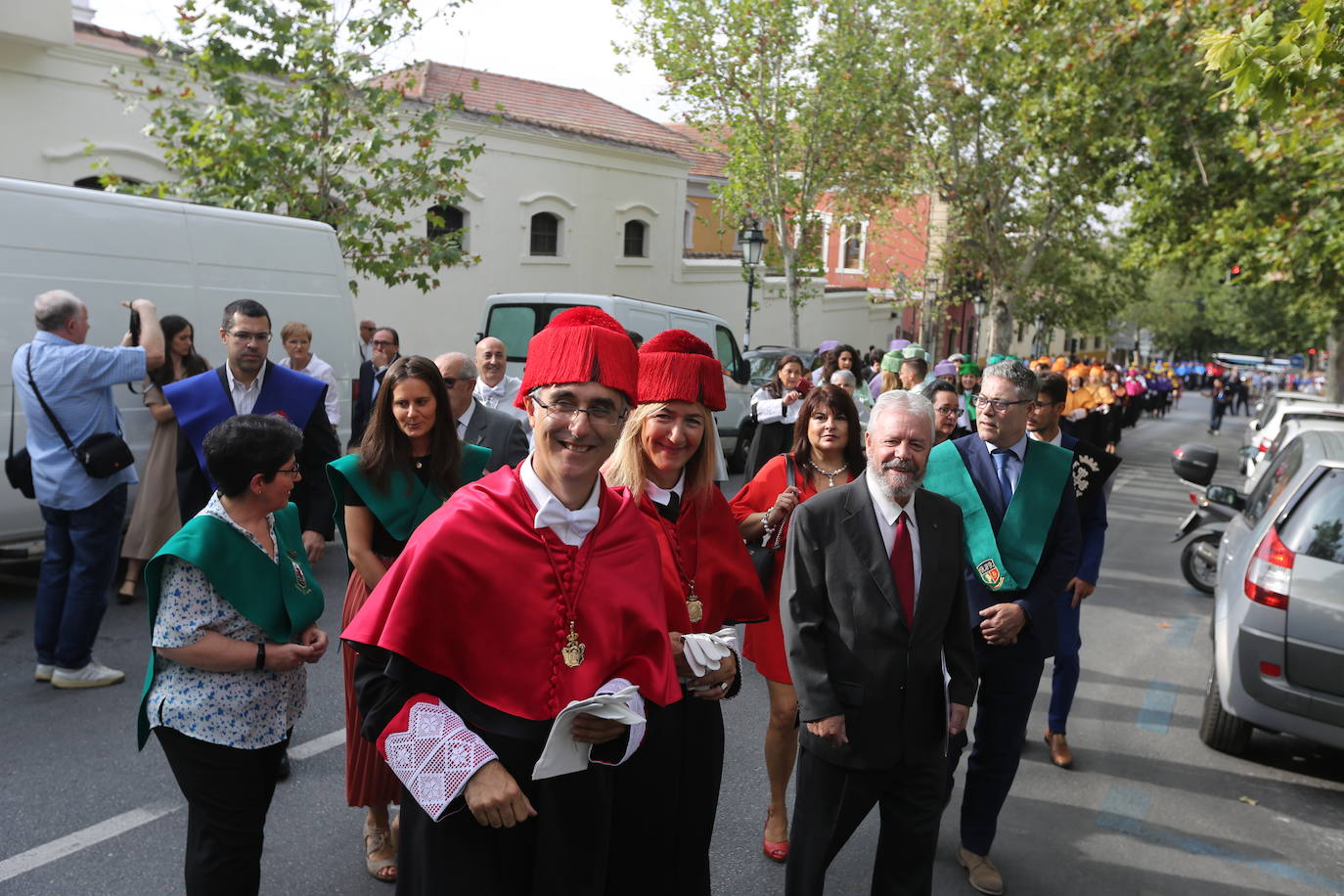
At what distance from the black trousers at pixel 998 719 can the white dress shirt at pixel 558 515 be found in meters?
2.28

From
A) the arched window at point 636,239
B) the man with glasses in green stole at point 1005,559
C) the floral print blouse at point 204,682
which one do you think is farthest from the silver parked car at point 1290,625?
the arched window at point 636,239

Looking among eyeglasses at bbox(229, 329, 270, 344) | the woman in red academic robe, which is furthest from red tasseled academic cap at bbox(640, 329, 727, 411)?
eyeglasses at bbox(229, 329, 270, 344)

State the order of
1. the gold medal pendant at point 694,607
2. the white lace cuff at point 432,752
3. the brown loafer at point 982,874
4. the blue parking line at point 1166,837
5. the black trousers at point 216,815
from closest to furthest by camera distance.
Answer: the white lace cuff at point 432,752 < the black trousers at point 216,815 < the gold medal pendant at point 694,607 < the brown loafer at point 982,874 < the blue parking line at point 1166,837

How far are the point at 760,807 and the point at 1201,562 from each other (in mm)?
6997

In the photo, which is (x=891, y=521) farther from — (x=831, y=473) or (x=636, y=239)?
(x=636, y=239)

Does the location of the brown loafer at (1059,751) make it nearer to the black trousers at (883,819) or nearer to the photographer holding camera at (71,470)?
the black trousers at (883,819)

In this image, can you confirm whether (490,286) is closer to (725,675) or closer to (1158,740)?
(1158,740)

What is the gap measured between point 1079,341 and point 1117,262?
124 feet

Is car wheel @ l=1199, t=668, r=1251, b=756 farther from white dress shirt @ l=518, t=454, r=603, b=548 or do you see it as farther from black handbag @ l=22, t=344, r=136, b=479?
black handbag @ l=22, t=344, r=136, b=479

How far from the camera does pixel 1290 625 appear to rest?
5.04 m

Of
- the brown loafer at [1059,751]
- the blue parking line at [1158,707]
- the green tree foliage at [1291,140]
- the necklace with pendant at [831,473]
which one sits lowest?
the blue parking line at [1158,707]

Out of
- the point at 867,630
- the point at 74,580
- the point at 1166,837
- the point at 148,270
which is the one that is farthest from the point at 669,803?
the point at 148,270

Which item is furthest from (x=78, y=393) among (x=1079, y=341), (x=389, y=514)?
(x=1079, y=341)

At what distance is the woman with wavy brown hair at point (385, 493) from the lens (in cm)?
368
